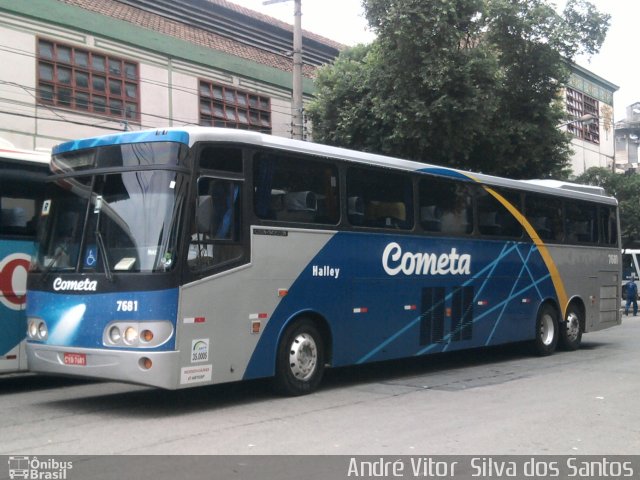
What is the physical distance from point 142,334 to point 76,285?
3.73 ft

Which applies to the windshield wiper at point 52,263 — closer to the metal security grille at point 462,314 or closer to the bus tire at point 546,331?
the metal security grille at point 462,314

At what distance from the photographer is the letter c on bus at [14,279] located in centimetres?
1040

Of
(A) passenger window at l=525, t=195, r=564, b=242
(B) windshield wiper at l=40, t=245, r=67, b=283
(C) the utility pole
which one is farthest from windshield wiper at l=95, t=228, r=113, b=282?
(C) the utility pole

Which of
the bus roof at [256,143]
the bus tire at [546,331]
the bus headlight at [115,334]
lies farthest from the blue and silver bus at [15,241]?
the bus tire at [546,331]

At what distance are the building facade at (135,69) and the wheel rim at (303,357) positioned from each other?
29.0 feet

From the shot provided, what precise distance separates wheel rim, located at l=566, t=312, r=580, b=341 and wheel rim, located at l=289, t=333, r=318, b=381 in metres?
8.26

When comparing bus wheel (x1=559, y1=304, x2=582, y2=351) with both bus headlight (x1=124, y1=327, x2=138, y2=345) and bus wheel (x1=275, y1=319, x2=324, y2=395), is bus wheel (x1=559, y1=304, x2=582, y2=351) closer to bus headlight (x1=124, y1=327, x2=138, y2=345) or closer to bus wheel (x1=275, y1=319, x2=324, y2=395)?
bus wheel (x1=275, y1=319, x2=324, y2=395)

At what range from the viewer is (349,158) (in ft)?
36.3

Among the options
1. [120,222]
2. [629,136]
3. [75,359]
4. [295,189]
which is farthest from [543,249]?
[629,136]

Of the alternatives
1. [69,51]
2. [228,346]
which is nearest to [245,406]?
[228,346]

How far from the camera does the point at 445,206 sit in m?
13.0

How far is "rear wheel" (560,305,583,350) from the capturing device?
16.5 meters
